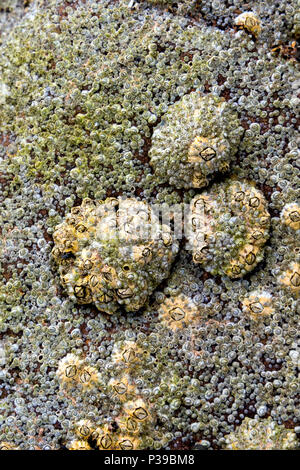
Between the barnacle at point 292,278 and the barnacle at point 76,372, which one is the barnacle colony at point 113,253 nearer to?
the barnacle at point 76,372

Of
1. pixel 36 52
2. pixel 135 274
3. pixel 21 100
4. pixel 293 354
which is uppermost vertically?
pixel 36 52

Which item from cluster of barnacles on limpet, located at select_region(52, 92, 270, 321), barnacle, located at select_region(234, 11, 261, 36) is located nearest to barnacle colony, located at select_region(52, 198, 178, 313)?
cluster of barnacles on limpet, located at select_region(52, 92, 270, 321)

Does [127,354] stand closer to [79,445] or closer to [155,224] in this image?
[79,445]

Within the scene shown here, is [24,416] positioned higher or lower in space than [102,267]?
lower

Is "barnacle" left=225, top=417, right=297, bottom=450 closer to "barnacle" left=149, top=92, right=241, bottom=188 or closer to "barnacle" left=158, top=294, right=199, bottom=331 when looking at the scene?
"barnacle" left=158, top=294, right=199, bottom=331

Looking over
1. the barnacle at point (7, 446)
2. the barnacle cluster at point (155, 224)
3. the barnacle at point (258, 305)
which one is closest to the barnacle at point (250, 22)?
the barnacle cluster at point (155, 224)

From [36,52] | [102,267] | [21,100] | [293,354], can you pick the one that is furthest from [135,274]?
[36,52]
